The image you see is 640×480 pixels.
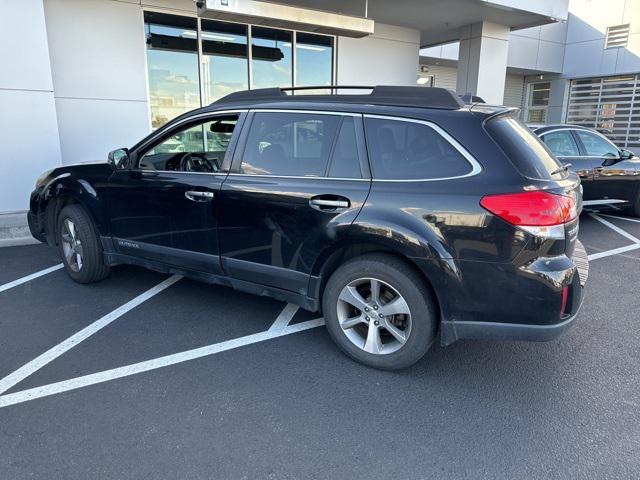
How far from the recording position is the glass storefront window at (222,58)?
917 cm

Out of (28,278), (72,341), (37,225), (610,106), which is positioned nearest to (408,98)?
(72,341)

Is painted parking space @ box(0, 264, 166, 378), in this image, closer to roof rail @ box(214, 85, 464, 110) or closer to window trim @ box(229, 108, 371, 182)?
window trim @ box(229, 108, 371, 182)

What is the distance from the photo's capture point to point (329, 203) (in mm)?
3232

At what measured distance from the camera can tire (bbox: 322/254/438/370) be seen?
304cm

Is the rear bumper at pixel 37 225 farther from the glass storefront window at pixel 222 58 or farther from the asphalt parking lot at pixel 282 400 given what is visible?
the glass storefront window at pixel 222 58

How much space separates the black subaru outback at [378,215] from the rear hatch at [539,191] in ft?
0.03

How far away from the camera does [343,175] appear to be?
3244mm

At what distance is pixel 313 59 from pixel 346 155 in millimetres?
7986

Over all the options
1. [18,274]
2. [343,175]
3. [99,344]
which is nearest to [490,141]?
[343,175]

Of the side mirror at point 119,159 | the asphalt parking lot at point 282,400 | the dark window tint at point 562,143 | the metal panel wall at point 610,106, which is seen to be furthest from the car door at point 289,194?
the metal panel wall at point 610,106

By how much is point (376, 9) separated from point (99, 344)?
28.3ft

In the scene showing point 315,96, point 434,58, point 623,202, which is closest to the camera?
point 315,96

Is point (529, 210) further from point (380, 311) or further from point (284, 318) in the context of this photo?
point (284, 318)

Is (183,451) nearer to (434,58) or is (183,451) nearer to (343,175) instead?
(343,175)
